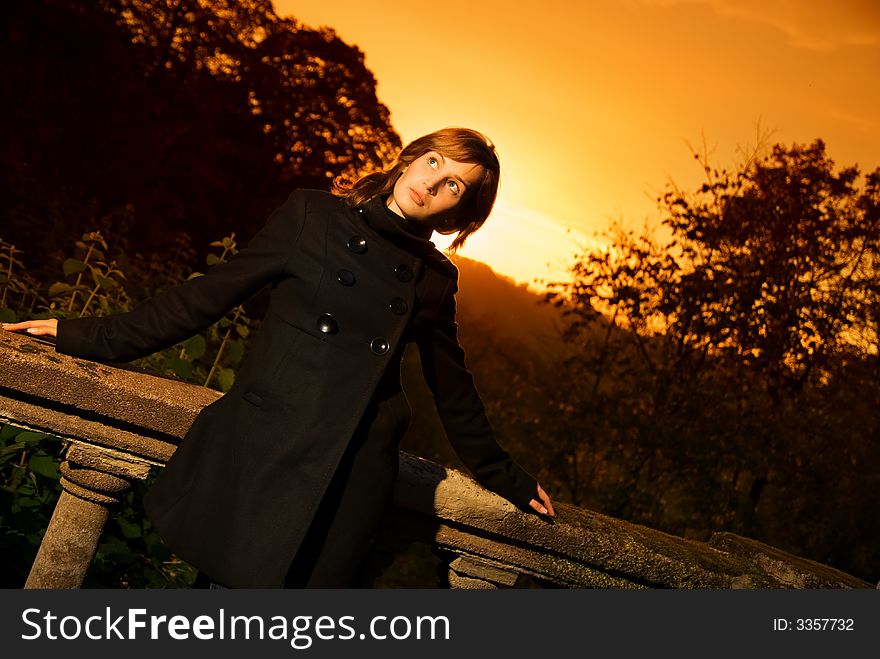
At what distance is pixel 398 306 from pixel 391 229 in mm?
226

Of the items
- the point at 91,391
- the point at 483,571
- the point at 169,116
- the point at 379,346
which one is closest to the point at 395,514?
the point at 483,571

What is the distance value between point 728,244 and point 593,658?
7.85 metres

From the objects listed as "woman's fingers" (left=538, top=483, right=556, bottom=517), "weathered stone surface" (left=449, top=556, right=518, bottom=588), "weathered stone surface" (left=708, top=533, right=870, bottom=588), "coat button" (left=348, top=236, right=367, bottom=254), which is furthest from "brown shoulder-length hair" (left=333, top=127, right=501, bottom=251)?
"weathered stone surface" (left=708, top=533, right=870, bottom=588)

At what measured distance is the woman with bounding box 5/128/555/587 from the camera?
191 cm

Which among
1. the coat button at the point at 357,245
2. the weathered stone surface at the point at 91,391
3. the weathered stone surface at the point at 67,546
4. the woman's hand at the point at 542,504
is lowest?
the weathered stone surface at the point at 67,546

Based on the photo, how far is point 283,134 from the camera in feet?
45.1

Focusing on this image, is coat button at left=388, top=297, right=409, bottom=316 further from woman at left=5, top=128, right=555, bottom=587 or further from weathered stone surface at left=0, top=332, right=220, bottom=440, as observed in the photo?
weathered stone surface at left=0, top=332, right=220, bottom=440

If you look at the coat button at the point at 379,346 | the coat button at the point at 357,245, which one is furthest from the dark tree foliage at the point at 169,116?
the coat button at the point at 379,346

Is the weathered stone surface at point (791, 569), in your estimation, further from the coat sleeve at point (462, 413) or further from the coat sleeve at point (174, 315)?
the coat sleeve at point (174, 315)

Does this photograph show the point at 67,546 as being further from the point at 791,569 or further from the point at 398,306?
the point at 791,569

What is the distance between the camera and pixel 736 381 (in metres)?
8.37

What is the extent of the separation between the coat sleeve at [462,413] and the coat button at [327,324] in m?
0.39

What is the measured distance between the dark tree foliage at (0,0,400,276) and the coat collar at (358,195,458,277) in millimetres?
8864

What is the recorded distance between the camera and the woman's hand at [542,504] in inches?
92.4
